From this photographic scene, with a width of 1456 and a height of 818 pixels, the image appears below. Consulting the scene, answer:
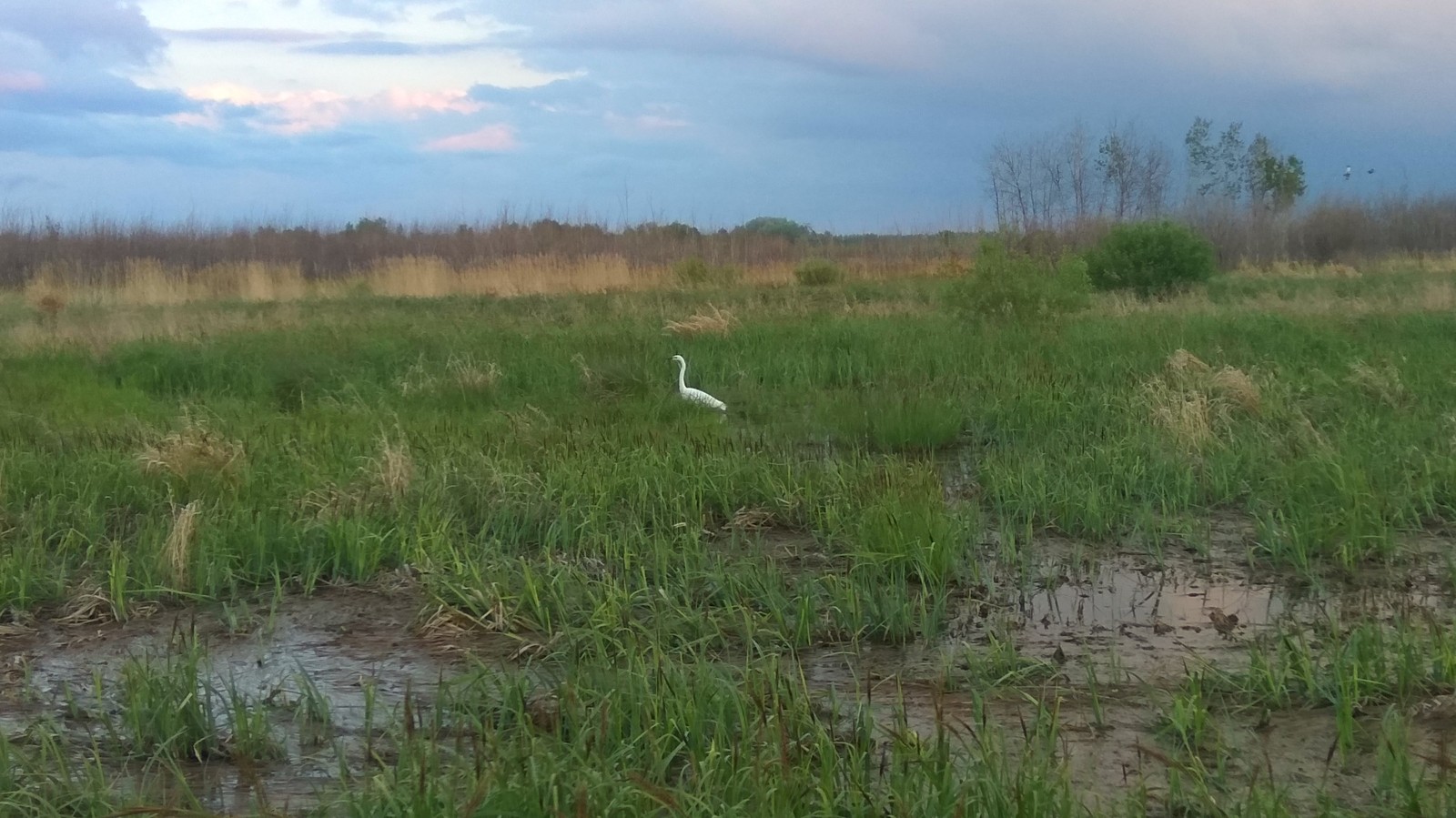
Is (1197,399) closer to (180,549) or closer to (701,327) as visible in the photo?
(701,327)

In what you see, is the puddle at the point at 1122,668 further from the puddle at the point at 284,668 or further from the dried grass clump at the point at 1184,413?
the dried grass clump at the point at 1184,413

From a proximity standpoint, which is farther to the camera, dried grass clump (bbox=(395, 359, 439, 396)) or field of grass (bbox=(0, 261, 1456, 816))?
dried grass clump (bbox=(395, 359, 439, 396))

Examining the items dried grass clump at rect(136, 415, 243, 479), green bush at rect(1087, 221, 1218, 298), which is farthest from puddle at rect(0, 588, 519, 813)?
green bush at rect(1087, 221, 1218, 298)

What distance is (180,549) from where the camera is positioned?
16.4 ft

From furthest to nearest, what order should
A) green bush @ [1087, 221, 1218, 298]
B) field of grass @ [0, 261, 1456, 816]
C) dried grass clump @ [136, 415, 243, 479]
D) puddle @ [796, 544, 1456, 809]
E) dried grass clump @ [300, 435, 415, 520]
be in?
1. green bush @ [1087, 221, 1218, 298]
2. dried grass clump @ [136, 415, 243, 479]
3. dried grass clump @ [300, 435, 415, 520]
4. puddle @ [796, 544, 1456, 809]
5. field of grass @ [0, 261, 1456, 816]

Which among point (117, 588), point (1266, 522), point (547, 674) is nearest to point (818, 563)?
point (547, 674)

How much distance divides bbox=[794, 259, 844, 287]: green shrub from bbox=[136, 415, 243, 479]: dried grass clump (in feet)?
55.2

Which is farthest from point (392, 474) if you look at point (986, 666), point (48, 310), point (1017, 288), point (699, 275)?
point (699, 275)

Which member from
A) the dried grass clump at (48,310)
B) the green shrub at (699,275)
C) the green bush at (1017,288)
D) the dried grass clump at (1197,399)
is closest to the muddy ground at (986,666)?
the dried grass clump at (1197,399)

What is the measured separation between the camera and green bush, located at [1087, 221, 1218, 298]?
19.7m

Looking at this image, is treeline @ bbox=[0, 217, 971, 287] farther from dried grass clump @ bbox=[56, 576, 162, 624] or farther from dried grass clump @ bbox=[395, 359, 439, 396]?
dried grass clump @ bbox=[56, 576, 162, 624]

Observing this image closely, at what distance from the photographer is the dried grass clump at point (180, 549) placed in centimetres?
492

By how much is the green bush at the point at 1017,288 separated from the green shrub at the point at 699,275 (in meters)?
10.5

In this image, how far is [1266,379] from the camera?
28.2 feet
